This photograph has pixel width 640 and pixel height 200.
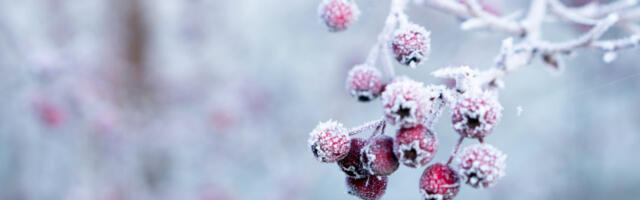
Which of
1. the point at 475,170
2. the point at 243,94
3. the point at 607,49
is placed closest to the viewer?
the point at 475,170

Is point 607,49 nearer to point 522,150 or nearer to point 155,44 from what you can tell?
point 155,44

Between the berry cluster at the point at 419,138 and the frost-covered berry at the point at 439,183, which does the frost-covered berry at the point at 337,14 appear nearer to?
the berry cluster at the point at 419,138

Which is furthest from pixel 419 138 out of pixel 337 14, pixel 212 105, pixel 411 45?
pixel 212 105

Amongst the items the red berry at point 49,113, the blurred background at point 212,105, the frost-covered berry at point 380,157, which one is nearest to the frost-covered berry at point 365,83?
the frost-covered berry at point 380,157

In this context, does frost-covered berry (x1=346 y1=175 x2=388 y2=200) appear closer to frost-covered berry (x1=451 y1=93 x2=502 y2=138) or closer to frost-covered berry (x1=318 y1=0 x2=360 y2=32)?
frost-covered berry (x1=451 y1=93 x2=502 y2=138)

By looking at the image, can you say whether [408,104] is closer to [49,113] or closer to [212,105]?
[49,113]

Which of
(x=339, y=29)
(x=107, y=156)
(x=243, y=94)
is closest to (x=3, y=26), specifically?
(x=107, y=156)

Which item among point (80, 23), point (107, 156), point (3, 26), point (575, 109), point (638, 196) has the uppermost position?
point (80, 23)
